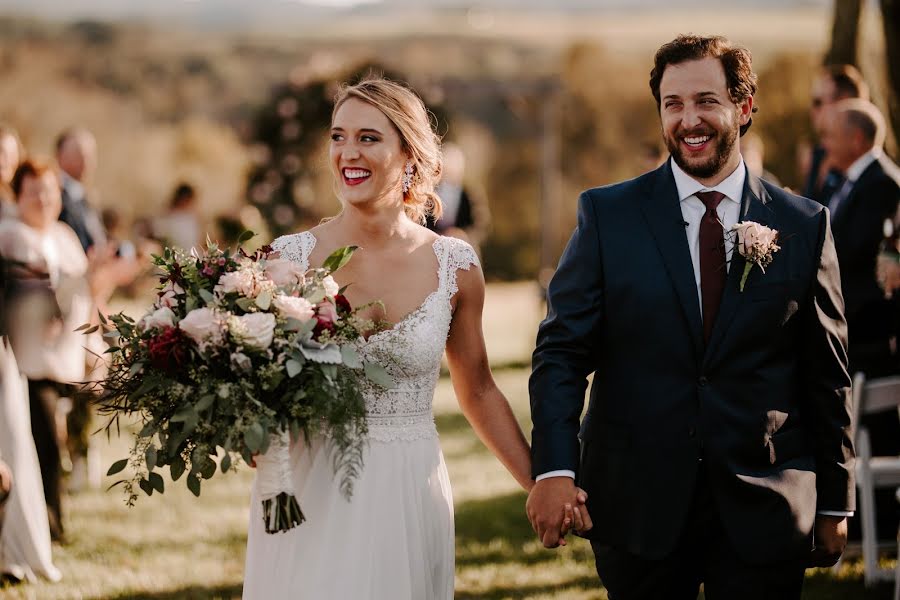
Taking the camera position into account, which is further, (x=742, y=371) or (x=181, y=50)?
(x=181, y=50)

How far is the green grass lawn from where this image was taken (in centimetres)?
624

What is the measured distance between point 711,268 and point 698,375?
335 mm

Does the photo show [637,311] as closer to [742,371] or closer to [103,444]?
[742,371]

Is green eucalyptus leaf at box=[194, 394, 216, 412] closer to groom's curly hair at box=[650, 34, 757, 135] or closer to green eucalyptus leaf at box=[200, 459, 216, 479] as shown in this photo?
green eucalyptus leaf at box=[200, 459, 216, 479]

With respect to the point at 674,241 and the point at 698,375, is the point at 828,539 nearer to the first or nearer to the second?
the point at 698,375

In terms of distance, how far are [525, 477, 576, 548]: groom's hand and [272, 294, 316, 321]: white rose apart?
2.88 feet

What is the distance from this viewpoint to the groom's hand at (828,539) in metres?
3.66

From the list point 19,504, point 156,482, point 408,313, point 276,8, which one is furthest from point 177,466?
point 276,8

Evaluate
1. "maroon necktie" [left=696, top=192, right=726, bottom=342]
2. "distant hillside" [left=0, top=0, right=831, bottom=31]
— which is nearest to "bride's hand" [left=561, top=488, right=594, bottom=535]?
"maroon necktie" [left=696, top=192, right=726, bottom=342]

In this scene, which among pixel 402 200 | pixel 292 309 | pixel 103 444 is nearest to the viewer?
pixel 292 309

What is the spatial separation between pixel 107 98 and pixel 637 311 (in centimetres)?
4775

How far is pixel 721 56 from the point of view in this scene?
3615 mm

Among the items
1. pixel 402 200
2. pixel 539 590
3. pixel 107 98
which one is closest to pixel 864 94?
pixel 539 590

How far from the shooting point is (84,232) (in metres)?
9.04
